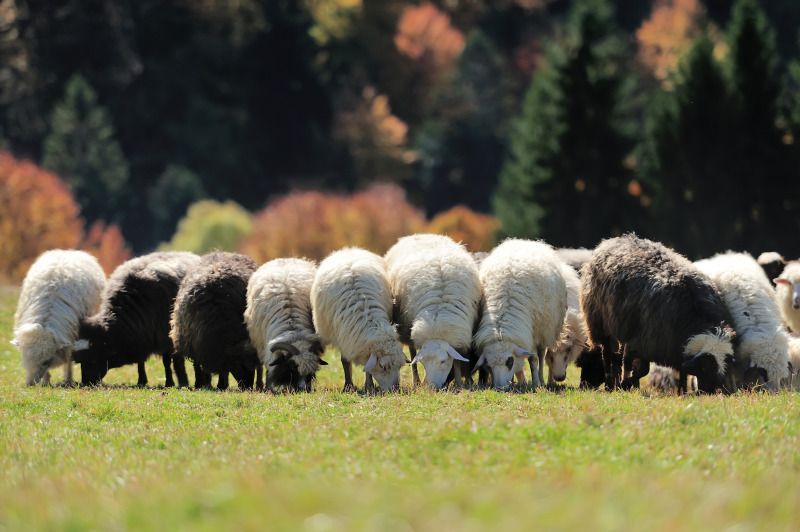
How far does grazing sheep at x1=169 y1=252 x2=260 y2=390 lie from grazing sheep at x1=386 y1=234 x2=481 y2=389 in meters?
2.33

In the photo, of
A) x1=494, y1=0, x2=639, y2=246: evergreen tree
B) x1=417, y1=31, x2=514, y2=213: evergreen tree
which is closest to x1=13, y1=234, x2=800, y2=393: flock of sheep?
x1=494, y1=0, x2=639, y2=246: evergreen tree

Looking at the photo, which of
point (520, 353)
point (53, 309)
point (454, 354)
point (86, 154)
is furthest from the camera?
point (86, 154)

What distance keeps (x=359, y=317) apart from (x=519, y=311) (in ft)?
7.49

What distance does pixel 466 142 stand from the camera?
299 ft

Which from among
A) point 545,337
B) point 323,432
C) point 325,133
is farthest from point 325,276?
point 325,133

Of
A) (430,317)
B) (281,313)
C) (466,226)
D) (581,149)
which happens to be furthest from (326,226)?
(430,317)

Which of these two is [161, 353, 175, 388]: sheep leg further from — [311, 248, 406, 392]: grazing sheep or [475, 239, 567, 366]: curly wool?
[475, 239, 567, 366]: curly wool

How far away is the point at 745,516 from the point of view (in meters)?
8.35

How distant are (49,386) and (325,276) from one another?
446 centimetres

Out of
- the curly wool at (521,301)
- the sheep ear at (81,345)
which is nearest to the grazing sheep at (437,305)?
the curly wool at (521,301)

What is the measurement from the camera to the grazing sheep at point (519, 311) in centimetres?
1767

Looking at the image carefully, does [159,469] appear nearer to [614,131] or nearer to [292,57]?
[614,131]

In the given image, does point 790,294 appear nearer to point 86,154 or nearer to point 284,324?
point 284,324

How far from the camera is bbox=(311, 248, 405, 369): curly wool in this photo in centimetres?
1767
